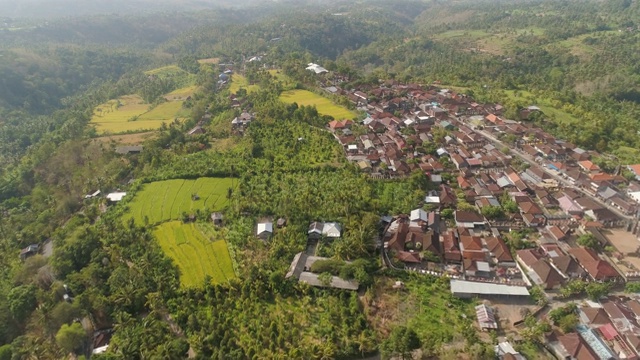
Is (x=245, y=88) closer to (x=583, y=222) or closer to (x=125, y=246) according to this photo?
(x=125, y=246)

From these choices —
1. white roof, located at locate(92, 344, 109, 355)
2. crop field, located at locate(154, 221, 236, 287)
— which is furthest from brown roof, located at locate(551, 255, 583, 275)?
white roof, located at locate(92, 344, 109, 355)

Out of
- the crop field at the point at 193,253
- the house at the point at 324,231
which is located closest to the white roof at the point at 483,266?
the house at the point at 324,231

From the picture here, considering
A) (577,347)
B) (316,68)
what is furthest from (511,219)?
(316,68)

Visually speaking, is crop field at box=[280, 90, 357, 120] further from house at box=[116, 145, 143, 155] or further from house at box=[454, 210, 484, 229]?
house at box=[454, 210, 484, 229]

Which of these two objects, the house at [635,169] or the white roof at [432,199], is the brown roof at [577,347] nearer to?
the white roof at [432,199]

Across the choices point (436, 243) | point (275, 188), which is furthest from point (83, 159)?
point (436, 243)

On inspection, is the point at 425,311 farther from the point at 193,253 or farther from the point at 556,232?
the point at 193,253
